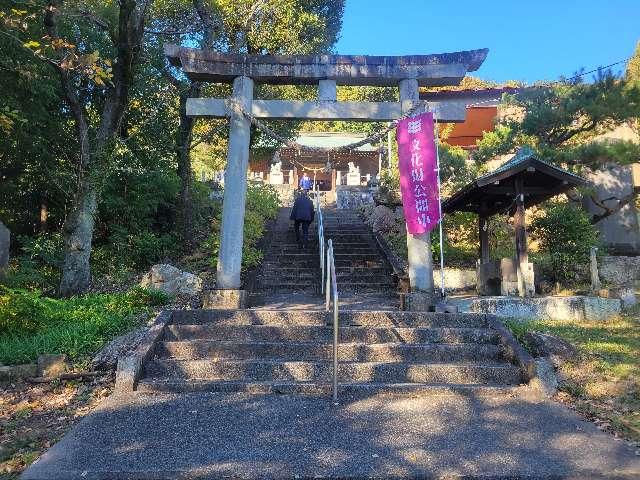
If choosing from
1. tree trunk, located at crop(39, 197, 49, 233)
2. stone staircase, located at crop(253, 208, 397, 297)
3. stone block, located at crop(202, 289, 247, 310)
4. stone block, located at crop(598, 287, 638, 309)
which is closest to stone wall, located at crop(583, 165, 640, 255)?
stone block, located at crop(598, 287, 638, 309)

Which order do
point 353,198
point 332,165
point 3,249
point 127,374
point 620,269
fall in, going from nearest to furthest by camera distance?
point 127,374 < point 3,249 < point 620,269 < point 353,198 < point 332,165

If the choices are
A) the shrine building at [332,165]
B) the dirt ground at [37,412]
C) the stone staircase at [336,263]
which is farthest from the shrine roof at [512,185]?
the shrine building at [332,165]

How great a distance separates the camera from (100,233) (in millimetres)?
13469

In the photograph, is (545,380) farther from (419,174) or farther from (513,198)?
(513,198)

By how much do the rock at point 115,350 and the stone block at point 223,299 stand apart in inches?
58.9

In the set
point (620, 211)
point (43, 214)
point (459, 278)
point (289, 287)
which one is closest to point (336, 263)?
point (289, 287)

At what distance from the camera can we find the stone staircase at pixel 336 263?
10.4 metres

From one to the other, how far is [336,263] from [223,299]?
4.26m

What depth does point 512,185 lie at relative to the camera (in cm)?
1060

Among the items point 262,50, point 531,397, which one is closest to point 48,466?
point 531,397

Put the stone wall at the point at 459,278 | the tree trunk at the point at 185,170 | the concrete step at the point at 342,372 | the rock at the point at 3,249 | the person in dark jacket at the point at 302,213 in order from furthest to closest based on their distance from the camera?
the tree trunk at the point at 185,170, the person in dark jacket at the point at 302,213, the stone wall at the point at 459,278, the rock at the point at 3,249, the concrete step at the point at 342,372

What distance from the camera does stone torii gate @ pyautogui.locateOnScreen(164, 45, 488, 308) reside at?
809 cm

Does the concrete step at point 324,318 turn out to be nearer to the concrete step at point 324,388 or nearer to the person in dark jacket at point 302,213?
the concrete step at point 324,388

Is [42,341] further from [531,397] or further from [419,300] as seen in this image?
[531,397]
